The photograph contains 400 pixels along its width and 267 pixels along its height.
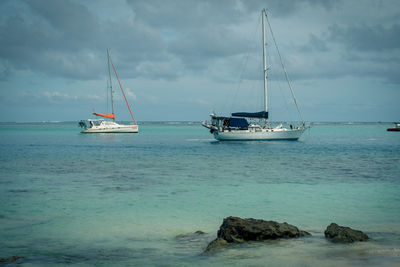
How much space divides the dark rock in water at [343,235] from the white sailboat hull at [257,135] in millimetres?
37933

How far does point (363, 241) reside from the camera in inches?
322

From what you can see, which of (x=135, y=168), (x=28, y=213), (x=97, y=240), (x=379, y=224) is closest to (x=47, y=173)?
A: (x=135, y=168)

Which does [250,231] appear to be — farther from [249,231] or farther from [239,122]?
[239,122]

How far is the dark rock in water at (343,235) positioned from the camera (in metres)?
8.13

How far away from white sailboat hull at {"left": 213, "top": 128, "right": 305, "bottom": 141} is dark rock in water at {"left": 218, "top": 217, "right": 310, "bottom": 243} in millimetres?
37995

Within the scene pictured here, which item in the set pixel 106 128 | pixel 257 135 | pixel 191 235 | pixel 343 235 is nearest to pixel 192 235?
pixel 191 235

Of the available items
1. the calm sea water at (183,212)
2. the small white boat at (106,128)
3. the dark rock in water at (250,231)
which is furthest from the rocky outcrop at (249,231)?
the small white boat at (106,128)

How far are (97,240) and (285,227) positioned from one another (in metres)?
4.34

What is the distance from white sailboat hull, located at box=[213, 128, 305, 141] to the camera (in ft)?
152

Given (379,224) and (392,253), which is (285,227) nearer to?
(392,253)

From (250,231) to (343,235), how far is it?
199cm

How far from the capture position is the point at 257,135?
152 feet

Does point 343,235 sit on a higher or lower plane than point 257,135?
lower

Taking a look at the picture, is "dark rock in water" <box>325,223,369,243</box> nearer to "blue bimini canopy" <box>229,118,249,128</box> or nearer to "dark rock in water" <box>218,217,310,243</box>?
"dark rock in water" <box>218,217,310,243</box>
